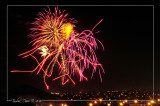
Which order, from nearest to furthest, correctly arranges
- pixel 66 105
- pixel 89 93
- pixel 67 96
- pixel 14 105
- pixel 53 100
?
pixel 14 105 < pixel 66 105 < pixel 53 100 < pixel 67 96 < pixel 89 93

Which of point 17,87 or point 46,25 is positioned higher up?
point 46,25

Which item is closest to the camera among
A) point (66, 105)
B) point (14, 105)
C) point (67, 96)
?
point (14, 105)

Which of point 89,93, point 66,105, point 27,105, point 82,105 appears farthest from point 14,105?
point 89,93

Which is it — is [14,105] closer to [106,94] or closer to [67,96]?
[67,96]

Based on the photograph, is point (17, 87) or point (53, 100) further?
point (17, 87)

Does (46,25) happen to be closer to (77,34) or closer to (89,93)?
(77,34)

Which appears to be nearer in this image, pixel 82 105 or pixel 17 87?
pixel 82 105

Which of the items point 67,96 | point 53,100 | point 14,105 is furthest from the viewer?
point 67,96

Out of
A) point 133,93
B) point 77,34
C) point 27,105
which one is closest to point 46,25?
point 77,34

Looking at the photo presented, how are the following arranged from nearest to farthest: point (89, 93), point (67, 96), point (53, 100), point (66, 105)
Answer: point (66, 105) → point (53, 100) → point (67, 96) → point (89, 93)
